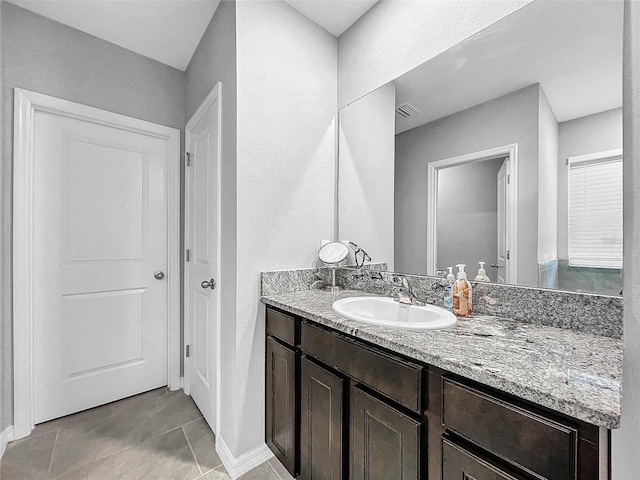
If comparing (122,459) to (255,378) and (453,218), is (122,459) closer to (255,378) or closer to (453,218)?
(255,378)

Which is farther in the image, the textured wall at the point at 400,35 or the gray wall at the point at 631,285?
the textured wall at the point at 400,35

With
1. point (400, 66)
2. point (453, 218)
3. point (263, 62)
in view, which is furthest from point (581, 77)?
point (263, 62)

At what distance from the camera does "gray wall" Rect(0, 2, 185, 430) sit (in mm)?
1666

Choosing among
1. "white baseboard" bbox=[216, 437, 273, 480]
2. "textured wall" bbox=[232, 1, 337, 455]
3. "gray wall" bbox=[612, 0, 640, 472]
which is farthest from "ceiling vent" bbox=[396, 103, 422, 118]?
"white baseboard" bbox=[216, 437, 273, 480]

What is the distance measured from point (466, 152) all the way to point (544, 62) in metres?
0.41

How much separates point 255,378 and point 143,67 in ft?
7.74

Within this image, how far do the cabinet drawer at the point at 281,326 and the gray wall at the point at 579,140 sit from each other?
111 centimetres

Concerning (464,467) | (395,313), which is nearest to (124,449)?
(395,313)

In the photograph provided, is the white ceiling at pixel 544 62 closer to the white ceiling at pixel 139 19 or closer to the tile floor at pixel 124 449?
the white ceiling at pixel 139 19

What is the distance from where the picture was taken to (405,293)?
1348 millimetres

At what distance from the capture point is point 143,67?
2.18 meters

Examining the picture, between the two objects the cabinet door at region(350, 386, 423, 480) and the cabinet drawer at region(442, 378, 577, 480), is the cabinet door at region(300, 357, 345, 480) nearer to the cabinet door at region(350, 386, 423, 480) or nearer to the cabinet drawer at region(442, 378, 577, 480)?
the cabinet door at region(350, 386, 423, 480)

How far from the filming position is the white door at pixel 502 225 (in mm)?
1202

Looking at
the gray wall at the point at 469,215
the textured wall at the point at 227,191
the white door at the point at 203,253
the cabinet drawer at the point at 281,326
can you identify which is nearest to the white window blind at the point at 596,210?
the gray wall at the point at 469,215
